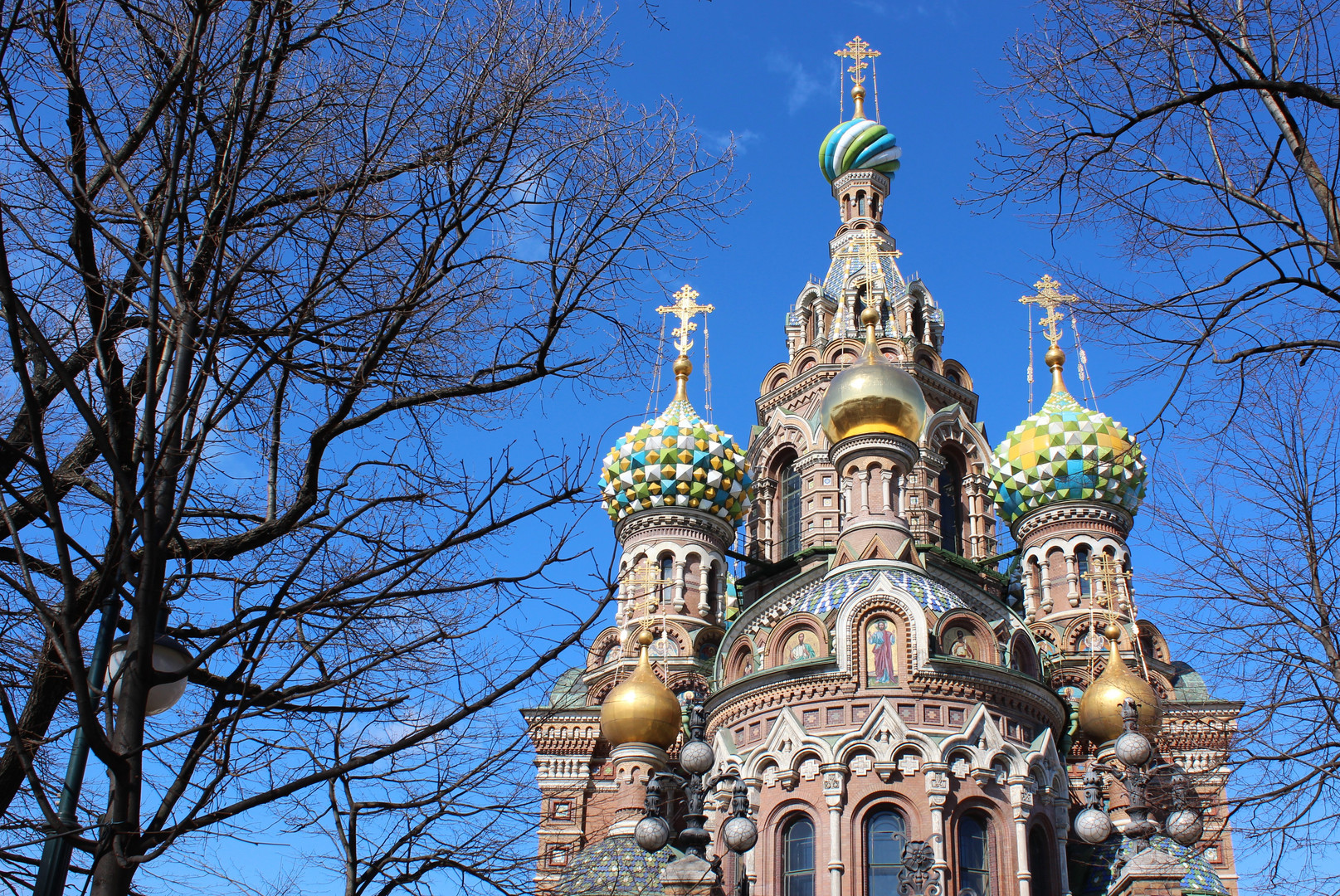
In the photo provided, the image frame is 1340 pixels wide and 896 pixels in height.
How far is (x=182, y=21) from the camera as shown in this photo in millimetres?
5633

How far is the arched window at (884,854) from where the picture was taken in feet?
58.3

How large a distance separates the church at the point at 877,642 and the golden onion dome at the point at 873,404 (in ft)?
0.13

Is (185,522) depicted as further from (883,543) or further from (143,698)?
(883,543)

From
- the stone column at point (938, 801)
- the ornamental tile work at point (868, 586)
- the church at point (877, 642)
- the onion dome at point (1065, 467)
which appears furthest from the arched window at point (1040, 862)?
the onion dome at point (1065, 467)

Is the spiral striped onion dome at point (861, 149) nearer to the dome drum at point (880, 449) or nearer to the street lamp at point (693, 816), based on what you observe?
the dome drum at point (880, 449)

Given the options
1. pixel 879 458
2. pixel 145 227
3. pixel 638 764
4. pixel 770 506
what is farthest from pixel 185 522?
pixel 770 506

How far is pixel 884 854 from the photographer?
1788 centimetres

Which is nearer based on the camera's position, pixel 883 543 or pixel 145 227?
pixel 145 227

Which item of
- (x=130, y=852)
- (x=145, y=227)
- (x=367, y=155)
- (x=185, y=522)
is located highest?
(x=367, y=155)

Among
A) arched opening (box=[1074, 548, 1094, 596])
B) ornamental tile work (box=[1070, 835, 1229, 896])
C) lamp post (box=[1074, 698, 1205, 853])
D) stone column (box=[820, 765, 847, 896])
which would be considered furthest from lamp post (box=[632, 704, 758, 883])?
arched opening (box=[1074, 548, 1094, 596])

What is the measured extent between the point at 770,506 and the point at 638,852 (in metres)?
16.0

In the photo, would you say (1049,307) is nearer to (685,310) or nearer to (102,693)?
(685,310)

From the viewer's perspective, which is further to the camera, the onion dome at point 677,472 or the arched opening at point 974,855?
the onion dome at point 677,472

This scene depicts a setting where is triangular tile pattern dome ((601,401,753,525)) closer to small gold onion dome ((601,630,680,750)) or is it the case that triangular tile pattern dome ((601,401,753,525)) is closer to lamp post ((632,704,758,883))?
small gold onion dome ((601,630,680,750))
